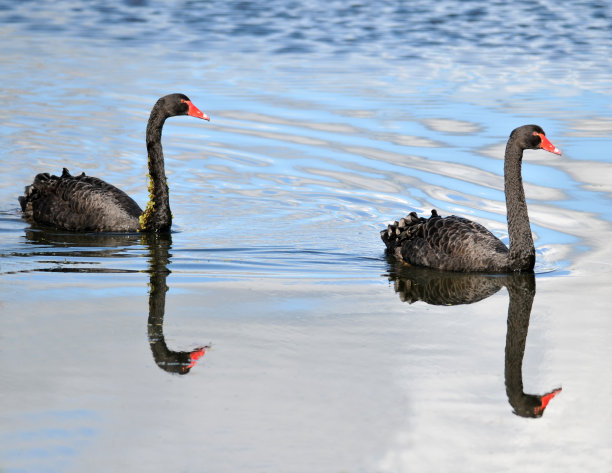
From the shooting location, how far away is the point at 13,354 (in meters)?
6.04

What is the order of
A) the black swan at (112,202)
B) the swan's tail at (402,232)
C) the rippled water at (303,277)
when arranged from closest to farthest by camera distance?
the rippled water at (303,277)
the swan's tail at (402,232)
the black swan at (112,202)

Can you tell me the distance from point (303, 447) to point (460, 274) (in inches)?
148

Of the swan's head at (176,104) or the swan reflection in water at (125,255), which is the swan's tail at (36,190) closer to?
the swan reflection in water at (125,255)

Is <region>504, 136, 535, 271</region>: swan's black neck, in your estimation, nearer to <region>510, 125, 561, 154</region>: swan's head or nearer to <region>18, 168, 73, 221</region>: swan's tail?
<region>510, 125, 561, 154</region>: swan's head

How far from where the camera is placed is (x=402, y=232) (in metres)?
8.88

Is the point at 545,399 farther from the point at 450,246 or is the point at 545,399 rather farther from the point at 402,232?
the point at 402,232

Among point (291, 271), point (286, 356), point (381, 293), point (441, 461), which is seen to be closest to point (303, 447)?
point (441, 461)

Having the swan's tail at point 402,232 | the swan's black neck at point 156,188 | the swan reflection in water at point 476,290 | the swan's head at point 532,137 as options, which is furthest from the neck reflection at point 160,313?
the swan's head at point 532,137

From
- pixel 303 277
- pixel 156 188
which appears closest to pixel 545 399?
pixel 303 277

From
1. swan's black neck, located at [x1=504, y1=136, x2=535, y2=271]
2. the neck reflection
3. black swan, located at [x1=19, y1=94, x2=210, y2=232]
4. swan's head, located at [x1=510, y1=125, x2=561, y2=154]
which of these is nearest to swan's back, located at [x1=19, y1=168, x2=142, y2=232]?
black swan, located at [x1=19, y1=94, x2=210, y2=232]

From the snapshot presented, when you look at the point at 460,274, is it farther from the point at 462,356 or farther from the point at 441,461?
the point at 441,461

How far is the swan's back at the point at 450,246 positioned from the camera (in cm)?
839

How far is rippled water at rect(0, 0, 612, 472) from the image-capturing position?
16.8 feet

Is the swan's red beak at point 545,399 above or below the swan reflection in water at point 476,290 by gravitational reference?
above
